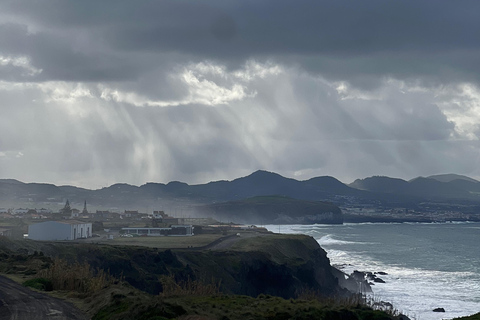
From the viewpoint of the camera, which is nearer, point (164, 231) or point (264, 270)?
point (264, 270)

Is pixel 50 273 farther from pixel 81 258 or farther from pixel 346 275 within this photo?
pixel 346 275

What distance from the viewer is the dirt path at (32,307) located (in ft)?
67.5

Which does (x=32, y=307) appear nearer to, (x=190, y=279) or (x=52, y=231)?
(x=190, y=279)

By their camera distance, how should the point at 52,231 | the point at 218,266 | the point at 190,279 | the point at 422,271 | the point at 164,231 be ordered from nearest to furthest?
the point at 190,279 → the point at 218,266 → the point at 52,231 → the point at 422,271 → the point at 164,231

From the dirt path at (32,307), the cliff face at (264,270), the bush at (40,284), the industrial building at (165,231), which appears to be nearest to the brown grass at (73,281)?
the bush at (40,284)

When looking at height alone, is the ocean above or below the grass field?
below

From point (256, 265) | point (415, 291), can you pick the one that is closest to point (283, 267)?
point (256, 265)

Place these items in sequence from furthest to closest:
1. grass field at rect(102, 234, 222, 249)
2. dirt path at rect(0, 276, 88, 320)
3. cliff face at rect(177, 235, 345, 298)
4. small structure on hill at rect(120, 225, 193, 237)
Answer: small structure on hill at rect(120, 225, 193, 237), grass field at rect(102, 234, 222, 249), cliff face at rect(177, 235, 345, 298), dirt path at rect(0, 276, 88, 320)

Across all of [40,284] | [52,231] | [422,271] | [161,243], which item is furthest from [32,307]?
[422,271]

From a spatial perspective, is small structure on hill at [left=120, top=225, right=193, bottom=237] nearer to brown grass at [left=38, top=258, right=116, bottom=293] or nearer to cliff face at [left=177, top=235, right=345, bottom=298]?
cliff face at [left=177, top=235, right=345, bottom=298]

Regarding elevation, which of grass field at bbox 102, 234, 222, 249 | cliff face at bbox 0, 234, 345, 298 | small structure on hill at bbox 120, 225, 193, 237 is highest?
small structure on hill at bbox 120, 225, 193, 237

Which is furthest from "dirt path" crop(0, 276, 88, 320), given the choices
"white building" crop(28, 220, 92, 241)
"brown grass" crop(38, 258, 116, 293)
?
"white building" crop(28, 220, 92, 241)

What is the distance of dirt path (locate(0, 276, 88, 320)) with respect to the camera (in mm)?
20562

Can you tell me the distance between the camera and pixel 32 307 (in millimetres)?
22031
